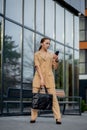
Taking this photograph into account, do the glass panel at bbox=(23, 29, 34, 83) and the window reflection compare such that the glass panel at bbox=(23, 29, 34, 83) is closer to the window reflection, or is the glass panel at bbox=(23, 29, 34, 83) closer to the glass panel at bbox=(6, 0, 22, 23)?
the window reflection

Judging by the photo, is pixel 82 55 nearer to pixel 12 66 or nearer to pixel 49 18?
pixel 49 18

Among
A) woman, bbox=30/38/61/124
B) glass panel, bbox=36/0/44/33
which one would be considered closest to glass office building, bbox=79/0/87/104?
glass panel, bbox=36/0/44/33

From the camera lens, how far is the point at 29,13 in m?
16.8

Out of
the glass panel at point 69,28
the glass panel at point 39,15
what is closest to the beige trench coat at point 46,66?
the glass panel at point 39,15

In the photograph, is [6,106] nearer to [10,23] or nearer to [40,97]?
[10,23]

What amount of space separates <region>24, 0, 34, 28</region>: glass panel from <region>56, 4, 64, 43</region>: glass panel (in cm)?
A: 296

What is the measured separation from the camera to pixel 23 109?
15.9 m

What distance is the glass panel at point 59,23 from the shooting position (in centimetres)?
1988

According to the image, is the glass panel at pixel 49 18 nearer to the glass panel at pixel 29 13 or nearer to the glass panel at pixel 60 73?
the glass panel at pixel 60 73

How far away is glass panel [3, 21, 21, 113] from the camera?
14438 mm

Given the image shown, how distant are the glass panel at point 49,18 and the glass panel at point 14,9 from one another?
2702mm

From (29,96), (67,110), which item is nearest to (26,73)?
(29,96)

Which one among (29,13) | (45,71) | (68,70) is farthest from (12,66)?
(68,70)

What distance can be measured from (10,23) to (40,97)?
5923 millimetres
